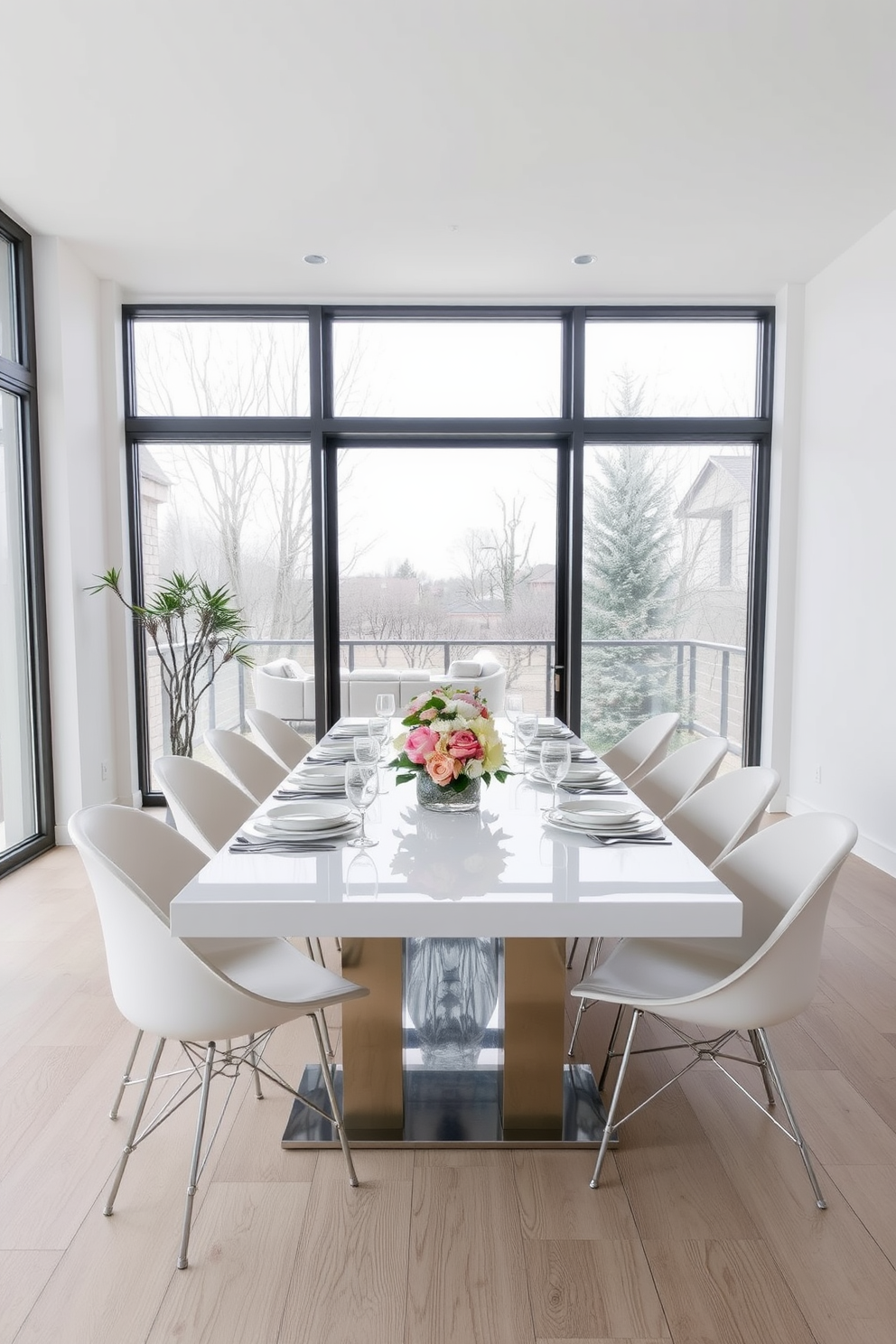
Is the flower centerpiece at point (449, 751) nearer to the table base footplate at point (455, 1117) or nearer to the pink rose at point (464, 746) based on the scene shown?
the pink rose at point (464, 746)

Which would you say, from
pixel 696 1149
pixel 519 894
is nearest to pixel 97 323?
pixel 519 894

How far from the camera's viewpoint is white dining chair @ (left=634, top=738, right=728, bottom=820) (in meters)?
2.89

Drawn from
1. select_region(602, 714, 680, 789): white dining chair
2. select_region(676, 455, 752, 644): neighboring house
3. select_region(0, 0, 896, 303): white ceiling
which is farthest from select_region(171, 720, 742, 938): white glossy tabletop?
select_region(676, 455, 752, 644): neighboring house

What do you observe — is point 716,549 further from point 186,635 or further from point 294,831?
point 294,831

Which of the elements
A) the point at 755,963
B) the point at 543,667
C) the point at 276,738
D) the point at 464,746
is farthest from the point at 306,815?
the point at 543,667

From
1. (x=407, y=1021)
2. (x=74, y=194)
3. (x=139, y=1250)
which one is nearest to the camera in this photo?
(x=139, y=1250)

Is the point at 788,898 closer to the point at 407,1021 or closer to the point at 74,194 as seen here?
the point at 407,1021

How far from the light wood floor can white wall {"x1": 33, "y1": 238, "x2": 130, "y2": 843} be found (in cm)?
245

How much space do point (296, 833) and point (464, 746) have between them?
45 cm

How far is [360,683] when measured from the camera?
5355 millimetres

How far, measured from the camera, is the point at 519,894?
4.97ft

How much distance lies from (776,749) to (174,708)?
353 cm

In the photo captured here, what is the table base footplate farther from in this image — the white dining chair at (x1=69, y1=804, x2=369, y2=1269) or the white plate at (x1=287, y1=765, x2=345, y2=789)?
the white plate at (x1=287, y1=765, x2=345, y2=789)

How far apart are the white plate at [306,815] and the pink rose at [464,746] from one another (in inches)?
11.7
